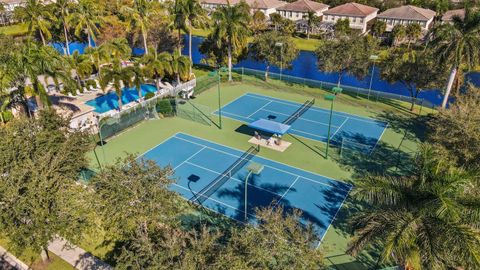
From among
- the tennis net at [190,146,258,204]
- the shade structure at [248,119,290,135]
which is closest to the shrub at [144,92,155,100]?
the shade structure at [248,119,290,135]

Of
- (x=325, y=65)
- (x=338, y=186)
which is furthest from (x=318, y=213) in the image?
(x=325, y=65)

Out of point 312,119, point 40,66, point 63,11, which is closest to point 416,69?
point 312,119

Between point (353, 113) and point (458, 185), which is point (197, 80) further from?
point (458, 185)

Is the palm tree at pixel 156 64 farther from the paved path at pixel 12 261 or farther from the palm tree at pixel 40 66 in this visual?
the paved path at pixel 12 261

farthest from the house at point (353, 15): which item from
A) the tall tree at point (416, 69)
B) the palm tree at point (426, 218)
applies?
the palm tree at point (426, 218)

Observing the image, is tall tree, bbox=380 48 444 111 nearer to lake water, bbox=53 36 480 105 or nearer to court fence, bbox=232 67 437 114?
court fence, bbox=232 67 437 114
